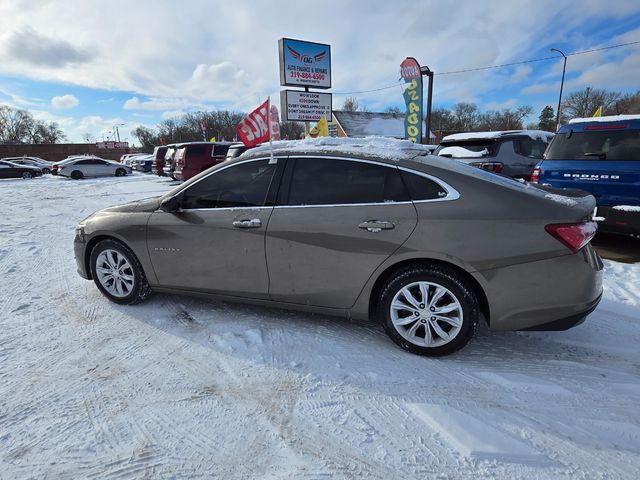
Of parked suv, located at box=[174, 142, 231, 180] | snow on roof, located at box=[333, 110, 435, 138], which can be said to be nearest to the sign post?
parked suv, located at box=[174, 142, 231, 180]

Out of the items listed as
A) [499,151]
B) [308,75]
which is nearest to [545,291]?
[499,151]

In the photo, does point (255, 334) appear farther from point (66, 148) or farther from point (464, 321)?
point (66, 148)

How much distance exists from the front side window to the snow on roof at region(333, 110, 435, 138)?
142 ft

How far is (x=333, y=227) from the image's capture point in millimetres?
3016

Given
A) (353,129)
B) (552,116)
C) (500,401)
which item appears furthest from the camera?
(552,116)

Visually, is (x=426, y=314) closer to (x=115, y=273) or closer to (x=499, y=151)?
(x=115, y=273)

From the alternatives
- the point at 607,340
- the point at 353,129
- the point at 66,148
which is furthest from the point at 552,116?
the point at 607,340

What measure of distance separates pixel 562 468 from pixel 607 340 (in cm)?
172

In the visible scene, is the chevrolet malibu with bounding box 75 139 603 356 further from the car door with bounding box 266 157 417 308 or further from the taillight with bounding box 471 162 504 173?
the taillight with bounding box 471 162 504 173

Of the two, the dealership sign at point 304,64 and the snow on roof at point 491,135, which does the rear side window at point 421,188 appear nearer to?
the snow on roof at point 491,135

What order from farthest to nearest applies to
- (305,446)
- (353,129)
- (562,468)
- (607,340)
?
1. (353,129)
2. (607,340)
3. (305,446)
4. (562,468)

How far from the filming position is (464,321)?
279 cm

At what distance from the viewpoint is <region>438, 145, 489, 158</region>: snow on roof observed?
817 centimetres

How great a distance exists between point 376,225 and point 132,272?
259cm
